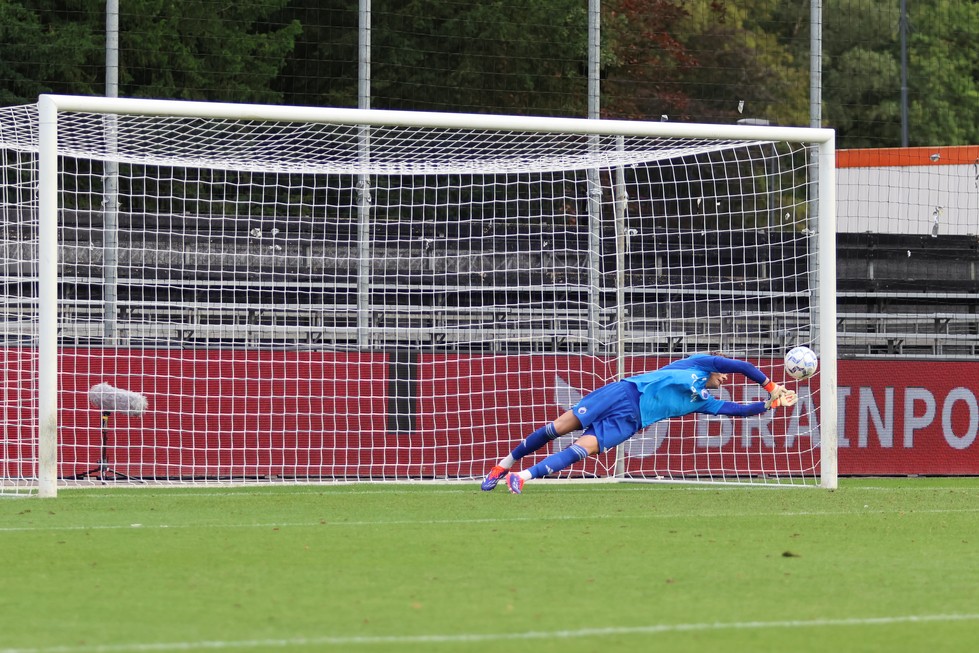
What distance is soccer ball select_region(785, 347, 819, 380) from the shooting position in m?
11.1

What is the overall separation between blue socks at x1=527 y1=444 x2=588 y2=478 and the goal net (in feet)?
9.23

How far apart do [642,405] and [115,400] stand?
15.9 ft

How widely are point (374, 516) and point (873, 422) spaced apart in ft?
21.7

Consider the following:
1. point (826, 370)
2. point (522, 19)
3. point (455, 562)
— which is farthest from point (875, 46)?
point (455, 562)

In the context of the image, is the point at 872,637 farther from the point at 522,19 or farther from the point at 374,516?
the point at 522,19

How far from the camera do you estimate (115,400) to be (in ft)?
41.3

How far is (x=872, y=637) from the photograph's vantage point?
17.6 ft

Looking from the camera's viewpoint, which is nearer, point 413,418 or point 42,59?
point 413,418

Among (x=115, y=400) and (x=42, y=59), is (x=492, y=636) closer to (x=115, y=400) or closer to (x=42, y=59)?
(x=115, y=400)

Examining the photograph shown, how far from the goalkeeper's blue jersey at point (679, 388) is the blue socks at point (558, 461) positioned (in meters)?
0.74

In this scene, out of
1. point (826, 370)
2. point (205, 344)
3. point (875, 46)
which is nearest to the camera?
point (826, 370)

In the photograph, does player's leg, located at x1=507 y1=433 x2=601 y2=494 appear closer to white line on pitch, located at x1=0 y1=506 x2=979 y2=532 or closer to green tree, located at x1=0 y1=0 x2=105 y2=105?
white line on pitch, located at x1=0 y1=506 x2=979 y2=532

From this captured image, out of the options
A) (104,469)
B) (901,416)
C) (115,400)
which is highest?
(115,400)

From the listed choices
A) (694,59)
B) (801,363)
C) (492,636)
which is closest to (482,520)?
(801,363)
